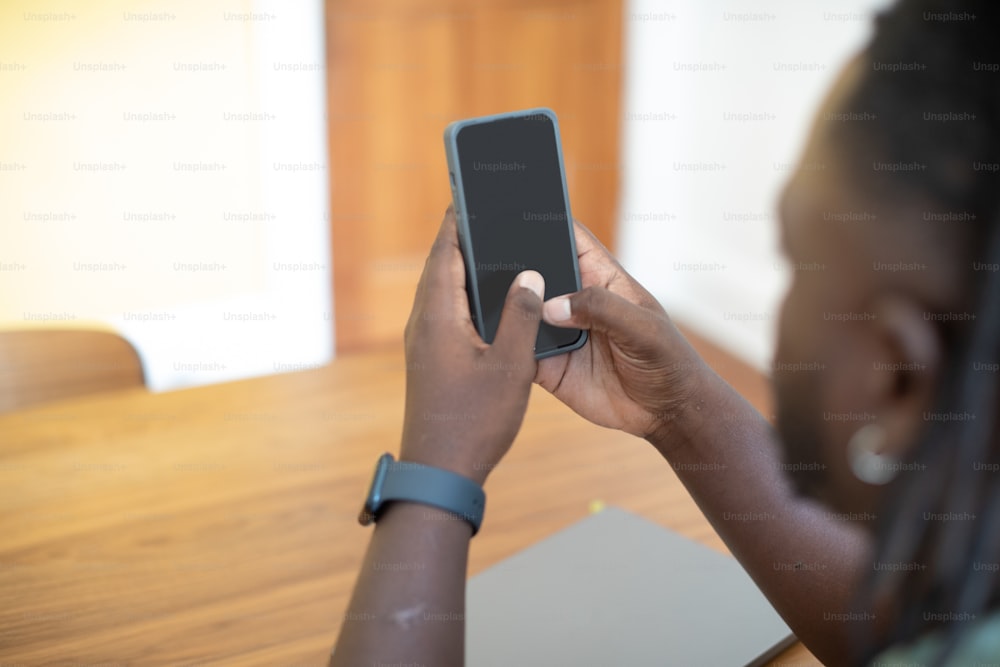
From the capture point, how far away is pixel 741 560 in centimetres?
89

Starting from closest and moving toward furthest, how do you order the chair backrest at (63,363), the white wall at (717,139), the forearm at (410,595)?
the forearm at (410,595), the chair backrest at (63,363), the white wall at (717,139)

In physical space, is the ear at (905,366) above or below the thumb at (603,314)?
above

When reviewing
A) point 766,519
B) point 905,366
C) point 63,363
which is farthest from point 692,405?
point 63,363

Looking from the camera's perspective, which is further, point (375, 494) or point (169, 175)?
point (169, 175)

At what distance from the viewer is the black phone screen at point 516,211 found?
875mm

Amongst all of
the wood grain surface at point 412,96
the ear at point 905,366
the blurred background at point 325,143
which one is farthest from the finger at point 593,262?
the wood grain surface at point 412,96

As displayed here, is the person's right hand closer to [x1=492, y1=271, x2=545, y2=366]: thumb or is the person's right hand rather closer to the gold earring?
[x1=492, y1=271, x2=545, y2=366]: thumb

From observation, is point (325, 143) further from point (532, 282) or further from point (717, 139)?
point (532, 282)

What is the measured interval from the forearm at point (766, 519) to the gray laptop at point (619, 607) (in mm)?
46

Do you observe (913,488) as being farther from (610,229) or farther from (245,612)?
(610,229)

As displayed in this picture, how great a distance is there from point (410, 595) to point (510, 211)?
381mm

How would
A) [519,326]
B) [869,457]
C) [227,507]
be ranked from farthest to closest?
1. [227,507]
2. [519,326]
3. [869,457]

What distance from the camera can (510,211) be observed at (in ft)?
2.94

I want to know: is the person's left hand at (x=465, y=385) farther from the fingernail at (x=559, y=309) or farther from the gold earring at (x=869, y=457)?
the gold earring at (x=869, y=457)
